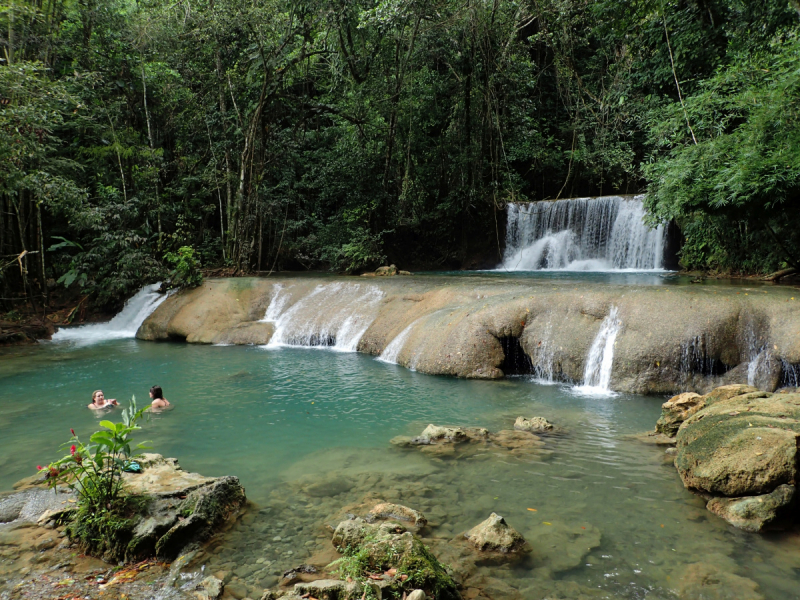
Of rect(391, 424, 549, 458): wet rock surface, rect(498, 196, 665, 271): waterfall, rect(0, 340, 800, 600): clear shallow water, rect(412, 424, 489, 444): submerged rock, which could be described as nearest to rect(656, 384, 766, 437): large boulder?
rect(0, 340, 800, 600): clear shallow water

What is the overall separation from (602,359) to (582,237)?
10.7 metres

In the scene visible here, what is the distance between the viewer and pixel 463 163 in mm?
20984

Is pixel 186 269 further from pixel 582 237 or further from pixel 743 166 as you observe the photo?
pixel 743 166

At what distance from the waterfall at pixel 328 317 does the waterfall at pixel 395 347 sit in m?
1.30

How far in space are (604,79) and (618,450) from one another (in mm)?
20925

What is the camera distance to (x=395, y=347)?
460 inches

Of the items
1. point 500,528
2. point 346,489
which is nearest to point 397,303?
point 346,489

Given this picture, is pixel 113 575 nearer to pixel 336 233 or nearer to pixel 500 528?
pixel 500 528

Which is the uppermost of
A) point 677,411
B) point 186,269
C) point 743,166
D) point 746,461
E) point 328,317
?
point 743,166

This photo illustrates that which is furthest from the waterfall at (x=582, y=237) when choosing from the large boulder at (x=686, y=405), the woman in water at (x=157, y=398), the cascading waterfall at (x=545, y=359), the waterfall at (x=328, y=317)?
the woman in water at (x=157, y=398)

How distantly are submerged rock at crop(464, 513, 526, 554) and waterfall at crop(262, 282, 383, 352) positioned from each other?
28.9 feet

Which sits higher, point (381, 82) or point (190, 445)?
Answer: point (381, 82)

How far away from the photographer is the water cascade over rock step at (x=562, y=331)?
28.1 feet

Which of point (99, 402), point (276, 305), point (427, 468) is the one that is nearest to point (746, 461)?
point (427, 468)
